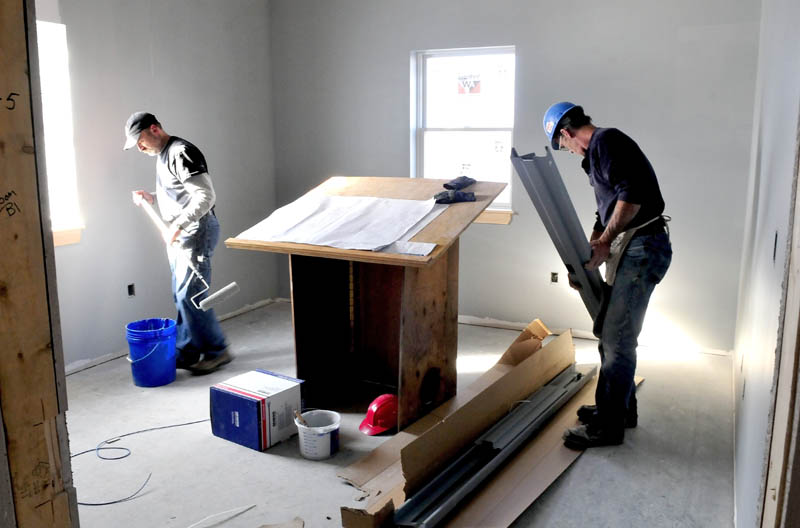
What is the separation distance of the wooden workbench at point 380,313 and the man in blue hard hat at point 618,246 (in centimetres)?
57

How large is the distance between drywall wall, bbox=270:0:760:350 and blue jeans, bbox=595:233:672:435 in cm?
167

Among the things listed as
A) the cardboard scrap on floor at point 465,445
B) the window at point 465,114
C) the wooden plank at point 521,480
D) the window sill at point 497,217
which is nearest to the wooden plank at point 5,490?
the cardboard scrap on floor at point 465,445

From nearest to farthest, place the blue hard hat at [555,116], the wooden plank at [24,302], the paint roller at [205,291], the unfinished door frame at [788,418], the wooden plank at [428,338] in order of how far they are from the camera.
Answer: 1. the unfinished door frame at [788,418]
2. the wooden plank at [24,302]
3. the blue hard hat at [555,116]
4. the wooden plank at [428,338]
5. the paint roller at [205,291]

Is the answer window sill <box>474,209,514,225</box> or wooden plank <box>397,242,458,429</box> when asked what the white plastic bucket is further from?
window sill <box>474,209,514,225</box>

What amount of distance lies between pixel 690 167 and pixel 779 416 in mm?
3530

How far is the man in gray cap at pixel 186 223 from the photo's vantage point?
364 cm

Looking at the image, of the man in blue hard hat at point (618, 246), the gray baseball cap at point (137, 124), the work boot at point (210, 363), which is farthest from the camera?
the work boot at point (210, 363)

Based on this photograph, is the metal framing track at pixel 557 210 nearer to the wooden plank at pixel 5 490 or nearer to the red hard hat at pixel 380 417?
the red hard hat at pixel 380 417

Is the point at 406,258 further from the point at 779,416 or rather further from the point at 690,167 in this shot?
the point at 690,167

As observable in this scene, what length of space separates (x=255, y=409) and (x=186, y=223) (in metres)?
1.31

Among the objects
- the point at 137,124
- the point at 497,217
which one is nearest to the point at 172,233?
the point at 137,124

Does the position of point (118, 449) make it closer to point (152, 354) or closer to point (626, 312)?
point (152, 354)

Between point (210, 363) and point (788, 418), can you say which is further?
point (210, 363)

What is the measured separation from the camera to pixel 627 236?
284 cm
